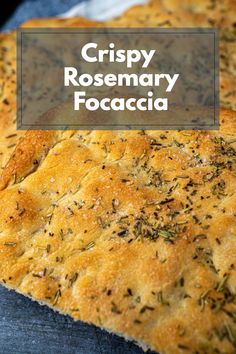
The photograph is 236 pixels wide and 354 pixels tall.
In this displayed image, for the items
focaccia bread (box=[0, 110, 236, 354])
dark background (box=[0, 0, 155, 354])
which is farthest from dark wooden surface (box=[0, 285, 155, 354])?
focaccia bread (box=[0, 110, 236, 354])

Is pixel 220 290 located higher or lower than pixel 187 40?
lower

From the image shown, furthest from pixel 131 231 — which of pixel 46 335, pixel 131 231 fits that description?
pixel 46 335

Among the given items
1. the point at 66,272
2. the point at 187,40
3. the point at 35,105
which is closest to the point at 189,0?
the point at 187,40

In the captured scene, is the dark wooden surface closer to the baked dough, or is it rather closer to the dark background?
the dark background

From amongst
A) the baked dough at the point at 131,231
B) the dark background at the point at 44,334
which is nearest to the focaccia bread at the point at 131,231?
the baked dough at the point at 131,231

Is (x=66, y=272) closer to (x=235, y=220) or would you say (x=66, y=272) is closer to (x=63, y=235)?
(x=63, y=235)

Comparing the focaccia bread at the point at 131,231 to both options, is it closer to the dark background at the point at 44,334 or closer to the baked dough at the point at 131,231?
the baked dough at the point at 131,231

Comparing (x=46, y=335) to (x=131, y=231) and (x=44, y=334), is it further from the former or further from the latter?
(x=131, y=231)
